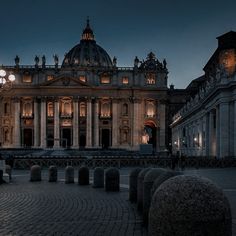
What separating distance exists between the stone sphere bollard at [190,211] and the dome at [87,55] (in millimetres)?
133079

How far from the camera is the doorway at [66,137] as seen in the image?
382 ft

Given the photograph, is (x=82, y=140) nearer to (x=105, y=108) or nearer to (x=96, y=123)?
(x=96, y=123)

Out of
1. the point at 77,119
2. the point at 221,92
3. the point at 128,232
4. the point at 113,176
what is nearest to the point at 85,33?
the point at 77,119

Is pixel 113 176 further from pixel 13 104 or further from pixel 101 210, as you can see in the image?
pixel 13 104

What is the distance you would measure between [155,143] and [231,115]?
7524 cm

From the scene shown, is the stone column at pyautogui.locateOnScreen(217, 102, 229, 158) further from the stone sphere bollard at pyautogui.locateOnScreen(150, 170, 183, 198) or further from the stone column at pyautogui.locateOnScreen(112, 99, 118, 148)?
the stone column at pyautogui.locateOnScreen(112, 99, 118, 148)

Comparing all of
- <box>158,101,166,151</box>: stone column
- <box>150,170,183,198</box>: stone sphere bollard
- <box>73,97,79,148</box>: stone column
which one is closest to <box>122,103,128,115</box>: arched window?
<box>158,101,166,151</box>: stone column

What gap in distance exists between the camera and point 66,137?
118500 millimetres

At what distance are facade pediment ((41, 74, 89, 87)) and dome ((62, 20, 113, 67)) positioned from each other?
84.6 feet

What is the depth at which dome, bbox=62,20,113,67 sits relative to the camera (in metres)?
142

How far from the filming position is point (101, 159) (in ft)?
149

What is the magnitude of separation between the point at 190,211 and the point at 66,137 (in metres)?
114

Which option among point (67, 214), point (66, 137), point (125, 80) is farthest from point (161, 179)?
point (66, 137)

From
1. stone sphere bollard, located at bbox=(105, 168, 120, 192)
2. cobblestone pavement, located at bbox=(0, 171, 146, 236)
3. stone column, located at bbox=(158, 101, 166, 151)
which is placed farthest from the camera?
stone column, located at bbox=(158, 101, 166, 151)
